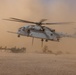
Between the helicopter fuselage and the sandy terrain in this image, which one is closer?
the sandy terrain

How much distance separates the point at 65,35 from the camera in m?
62.1

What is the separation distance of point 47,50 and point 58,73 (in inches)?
2539

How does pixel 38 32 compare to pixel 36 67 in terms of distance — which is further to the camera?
pixel 38 32

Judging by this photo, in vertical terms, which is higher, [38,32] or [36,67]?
[38,32]

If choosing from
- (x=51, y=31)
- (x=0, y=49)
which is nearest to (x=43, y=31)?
(x=51, y=31)

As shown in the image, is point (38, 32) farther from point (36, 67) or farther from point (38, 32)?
point (36, 67)

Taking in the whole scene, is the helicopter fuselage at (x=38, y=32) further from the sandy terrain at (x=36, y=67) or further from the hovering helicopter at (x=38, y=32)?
the sandy terrain at (x=36, y=67)

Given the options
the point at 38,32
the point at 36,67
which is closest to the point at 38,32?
the point at 38,32

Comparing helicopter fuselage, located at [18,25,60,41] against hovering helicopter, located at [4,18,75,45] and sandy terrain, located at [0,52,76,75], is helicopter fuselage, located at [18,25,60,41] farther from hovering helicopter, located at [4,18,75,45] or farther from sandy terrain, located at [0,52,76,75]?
sandy terrain, located at [0,52,76,75]

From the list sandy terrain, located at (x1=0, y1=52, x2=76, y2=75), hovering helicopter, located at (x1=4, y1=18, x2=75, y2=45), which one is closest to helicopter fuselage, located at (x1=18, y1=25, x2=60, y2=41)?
hovering helicopter, located at (x1=4, y1=18, x2=75, y2=45)

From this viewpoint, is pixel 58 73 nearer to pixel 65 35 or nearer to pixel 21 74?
pixel 21 74

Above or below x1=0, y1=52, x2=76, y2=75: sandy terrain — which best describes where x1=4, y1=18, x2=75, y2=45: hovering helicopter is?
above

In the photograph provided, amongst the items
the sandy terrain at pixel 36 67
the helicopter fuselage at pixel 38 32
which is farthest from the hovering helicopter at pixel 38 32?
the sandy terrain at pixel 36 67

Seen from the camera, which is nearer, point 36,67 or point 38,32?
point 36,67
